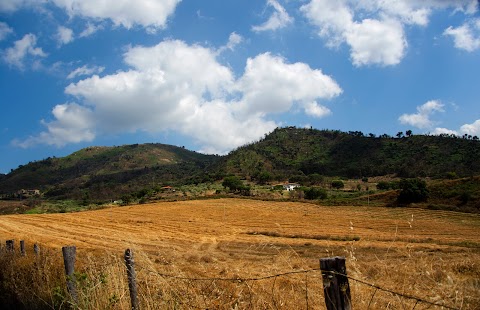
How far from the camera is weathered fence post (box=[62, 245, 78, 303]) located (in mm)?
6263

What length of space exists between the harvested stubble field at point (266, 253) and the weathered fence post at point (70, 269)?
224 mm

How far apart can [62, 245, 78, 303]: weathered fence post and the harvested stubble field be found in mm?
224

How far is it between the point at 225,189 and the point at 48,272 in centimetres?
7227

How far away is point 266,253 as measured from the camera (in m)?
19.8

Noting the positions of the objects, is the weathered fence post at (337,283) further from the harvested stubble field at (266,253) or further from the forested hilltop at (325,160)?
the forested hilltop at (325,160)

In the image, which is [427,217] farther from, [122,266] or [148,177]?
[148,177]

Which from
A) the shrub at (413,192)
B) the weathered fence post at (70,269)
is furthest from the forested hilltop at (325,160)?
the weathered fence post at (70,269)

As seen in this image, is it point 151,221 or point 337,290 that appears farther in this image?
point 151,221

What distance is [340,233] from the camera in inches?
1102

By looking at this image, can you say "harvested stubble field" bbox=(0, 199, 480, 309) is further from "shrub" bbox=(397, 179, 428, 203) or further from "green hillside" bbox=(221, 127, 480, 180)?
"green hillside" bbox=(221, 127, 480, 180)

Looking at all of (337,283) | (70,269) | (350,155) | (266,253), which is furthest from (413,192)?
(350,155)

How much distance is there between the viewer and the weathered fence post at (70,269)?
6263 mm

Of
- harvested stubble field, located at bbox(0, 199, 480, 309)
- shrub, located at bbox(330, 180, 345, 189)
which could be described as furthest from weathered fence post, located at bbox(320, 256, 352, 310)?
shrub, located at bbox(330, 180, 345, 189)

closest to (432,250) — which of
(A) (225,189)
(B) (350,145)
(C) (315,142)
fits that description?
(A) (225,189)
